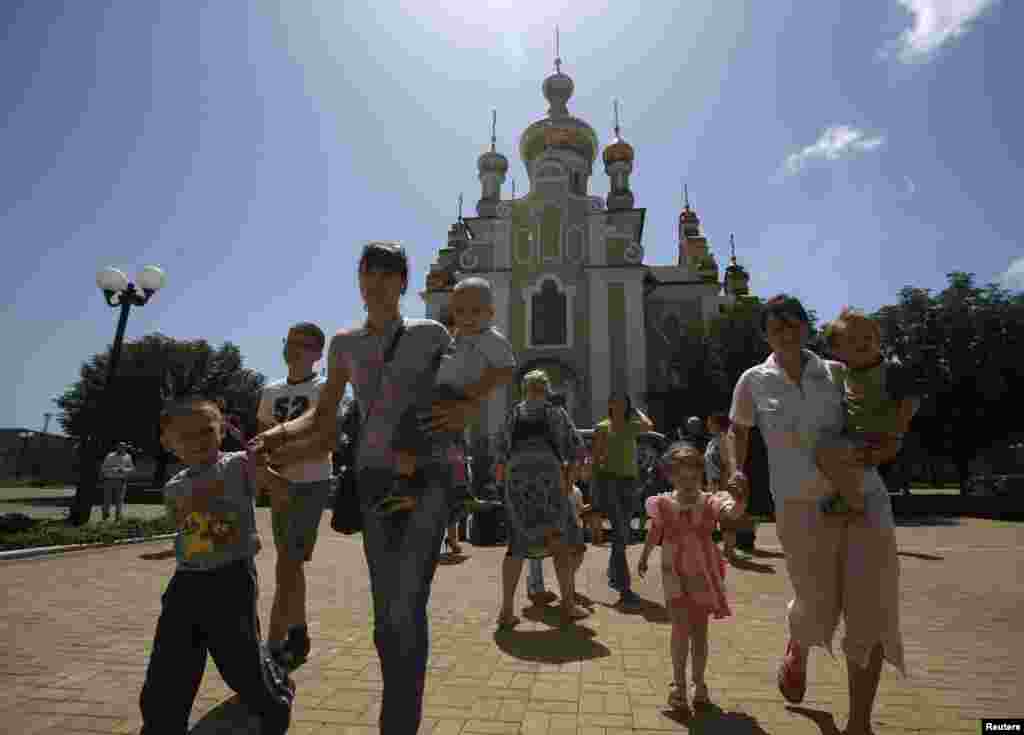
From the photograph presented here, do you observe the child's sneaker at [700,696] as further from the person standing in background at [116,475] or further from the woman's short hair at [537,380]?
the person standing in background at [116,475]

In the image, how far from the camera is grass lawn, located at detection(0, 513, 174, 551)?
770cm

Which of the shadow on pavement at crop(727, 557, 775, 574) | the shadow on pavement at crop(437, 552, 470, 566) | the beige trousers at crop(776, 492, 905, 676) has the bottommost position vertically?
the shadow on pavement at crop(437, 552, 470, 566)

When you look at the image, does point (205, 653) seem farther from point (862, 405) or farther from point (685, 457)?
point (862, 405)

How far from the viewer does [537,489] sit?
14.7ft

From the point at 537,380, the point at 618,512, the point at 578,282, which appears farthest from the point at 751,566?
the point at 578,282

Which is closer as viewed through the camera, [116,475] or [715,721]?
[715,721]

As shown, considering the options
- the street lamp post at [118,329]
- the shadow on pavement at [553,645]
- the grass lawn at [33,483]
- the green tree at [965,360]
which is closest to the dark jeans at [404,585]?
the shadow on pavement at [553,645]

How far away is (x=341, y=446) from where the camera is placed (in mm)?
2350

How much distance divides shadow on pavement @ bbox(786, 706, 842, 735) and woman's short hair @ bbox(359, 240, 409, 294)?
288 cm

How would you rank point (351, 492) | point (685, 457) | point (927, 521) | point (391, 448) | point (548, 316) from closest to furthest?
1. point (391, 448)
2. point (351, 492)
3. point (685, 457)
4. point (927, 521)
5. point (548, 316)

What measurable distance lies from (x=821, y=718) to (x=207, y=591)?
2940 millimetres

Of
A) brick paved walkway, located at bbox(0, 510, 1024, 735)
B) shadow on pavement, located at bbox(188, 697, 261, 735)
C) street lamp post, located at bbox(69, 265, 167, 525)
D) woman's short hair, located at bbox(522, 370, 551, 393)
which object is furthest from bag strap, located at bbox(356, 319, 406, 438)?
street lamp post, located at bbox(69, 265, 167, 525)

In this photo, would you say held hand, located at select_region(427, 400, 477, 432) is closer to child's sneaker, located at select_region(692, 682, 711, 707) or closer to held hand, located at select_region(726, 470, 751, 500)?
held hand, located at select_region(726, 470, 751, 500)

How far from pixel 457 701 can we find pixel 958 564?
8.15 m
